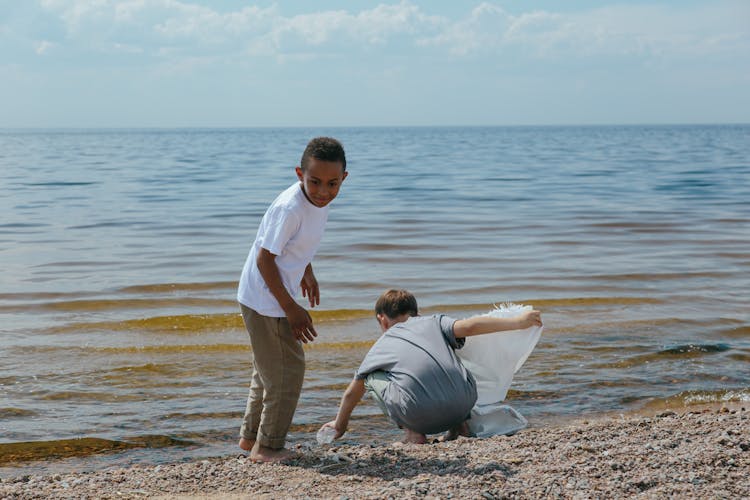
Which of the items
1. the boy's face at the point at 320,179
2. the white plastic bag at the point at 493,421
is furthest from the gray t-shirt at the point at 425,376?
the boy's face at the point at 320,179

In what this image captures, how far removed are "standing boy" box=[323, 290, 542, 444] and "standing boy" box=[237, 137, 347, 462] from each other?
717mm

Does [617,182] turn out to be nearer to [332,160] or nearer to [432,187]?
[432,187]

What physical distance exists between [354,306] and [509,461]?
5.38 meters

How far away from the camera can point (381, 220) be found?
17188 millimetres

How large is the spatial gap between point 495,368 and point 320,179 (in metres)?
1.83

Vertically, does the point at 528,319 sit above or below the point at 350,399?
above

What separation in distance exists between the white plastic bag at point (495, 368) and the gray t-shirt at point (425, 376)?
17 centimetres

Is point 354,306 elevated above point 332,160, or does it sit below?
below

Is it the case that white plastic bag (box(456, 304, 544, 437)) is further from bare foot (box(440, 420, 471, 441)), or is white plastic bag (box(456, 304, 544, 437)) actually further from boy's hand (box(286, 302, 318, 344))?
boy's hand (box(286, 302, 318, 344))

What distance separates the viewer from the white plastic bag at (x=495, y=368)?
202 inches

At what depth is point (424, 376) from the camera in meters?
4.84

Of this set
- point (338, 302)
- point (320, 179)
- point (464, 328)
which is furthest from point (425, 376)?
point (338, 302)

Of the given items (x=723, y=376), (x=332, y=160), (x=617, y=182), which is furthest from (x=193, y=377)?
(x=617, y=182)

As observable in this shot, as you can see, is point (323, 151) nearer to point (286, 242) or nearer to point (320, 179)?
point (320, 179)
